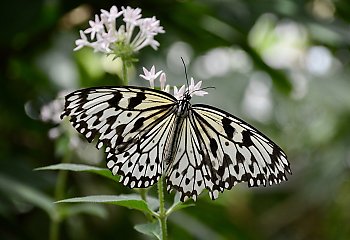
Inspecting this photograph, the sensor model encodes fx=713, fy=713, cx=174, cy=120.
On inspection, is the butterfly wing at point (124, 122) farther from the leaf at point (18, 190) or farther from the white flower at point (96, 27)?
the leaf at point (18, 190)

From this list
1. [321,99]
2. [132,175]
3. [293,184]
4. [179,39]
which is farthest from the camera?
[293,184]

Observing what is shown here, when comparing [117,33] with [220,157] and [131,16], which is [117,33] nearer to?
[131,16]

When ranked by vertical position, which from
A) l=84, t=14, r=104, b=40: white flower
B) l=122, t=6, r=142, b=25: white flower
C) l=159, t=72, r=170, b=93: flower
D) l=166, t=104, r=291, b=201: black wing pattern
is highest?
l=122, t=6, r=142, b=25: white flower

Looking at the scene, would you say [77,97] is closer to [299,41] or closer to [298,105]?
[298,105]

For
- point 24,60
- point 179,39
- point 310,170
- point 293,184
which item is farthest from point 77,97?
point 293,184

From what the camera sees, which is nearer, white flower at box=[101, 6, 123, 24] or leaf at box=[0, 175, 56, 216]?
white flower at box=[101, 6, 123, 24]

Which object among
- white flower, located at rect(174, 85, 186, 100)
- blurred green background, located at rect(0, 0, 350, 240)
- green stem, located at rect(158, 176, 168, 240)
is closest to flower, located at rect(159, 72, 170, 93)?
white flower, located at rect(174, 85, 186, 100)

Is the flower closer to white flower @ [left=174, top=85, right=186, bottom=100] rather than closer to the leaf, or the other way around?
white flower @ [left=174, top=85, right=186, bottom=100]
